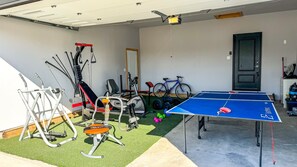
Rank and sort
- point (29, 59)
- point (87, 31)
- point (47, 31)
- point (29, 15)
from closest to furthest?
point (29, 15), point (29, 59), point (47, 31), point (87, 31)

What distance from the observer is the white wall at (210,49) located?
7.70 meters

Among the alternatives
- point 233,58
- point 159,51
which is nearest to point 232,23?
point 233,58

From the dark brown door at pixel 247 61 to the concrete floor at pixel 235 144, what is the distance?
126 inches

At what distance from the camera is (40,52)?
531 cm

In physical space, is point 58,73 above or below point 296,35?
below

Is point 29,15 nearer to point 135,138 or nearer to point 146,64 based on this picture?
point 135,138

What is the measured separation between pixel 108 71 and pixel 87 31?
1685 millimetres

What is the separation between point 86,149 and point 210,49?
6.73 meters

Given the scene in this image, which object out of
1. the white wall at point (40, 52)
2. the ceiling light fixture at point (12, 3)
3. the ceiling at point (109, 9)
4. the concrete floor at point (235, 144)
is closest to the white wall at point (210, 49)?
the white wall at point (40, 52)

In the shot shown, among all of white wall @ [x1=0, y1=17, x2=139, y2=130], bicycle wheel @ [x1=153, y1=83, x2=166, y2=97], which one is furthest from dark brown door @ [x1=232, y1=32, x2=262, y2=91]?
white wall @ [x1=0, y1=17, x2=139, y2=130]

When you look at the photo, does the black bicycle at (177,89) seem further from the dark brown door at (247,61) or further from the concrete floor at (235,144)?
the concrete floor at (235,144)

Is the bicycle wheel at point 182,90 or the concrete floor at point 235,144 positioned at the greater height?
the bicycle wheel at point 182,90

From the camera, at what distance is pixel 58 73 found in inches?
229

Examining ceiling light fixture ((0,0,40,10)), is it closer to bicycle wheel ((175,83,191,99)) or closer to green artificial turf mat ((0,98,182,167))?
green artificial turf mat ((0,98,182,167))
